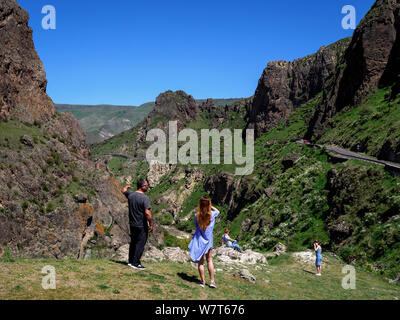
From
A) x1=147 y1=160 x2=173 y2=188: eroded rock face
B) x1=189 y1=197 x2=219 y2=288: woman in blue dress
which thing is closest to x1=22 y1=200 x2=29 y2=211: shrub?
x1=189 y1=197 x2=219 y2=288: woman in blue dress

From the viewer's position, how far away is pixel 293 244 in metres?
30.5

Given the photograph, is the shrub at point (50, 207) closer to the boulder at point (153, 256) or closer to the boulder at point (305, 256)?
the boulder at point (153, 256)

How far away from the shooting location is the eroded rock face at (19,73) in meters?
49.8

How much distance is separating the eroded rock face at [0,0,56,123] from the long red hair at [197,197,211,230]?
1936 inches

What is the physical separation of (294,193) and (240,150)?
341ft

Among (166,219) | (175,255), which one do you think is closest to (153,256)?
(175,255)

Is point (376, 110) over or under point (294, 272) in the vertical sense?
over

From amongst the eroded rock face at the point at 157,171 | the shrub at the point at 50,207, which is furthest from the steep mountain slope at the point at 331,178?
the shrub at the point at 50,207

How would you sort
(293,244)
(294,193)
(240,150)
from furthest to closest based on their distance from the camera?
(240,150) → (294,193) → (293,244)

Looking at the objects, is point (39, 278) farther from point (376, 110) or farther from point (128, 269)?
point (376, 110)

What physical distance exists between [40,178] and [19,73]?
77.5ft

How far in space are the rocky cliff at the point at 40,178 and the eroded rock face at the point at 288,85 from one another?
4570 inches
